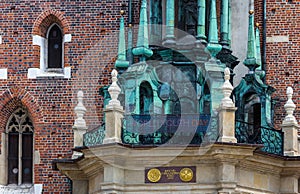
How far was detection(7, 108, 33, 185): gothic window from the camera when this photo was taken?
28125 mm

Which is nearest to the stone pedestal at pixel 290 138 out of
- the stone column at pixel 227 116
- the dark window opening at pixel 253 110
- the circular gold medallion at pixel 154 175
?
the dark window opening at pixel 253 110

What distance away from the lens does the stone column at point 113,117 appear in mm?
24648

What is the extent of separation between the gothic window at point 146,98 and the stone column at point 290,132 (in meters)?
2.81

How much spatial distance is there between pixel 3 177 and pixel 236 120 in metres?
6.05

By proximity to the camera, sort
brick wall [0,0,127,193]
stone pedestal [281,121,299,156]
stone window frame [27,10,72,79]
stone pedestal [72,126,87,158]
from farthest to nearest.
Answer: stone window frame [27,10,72,79] → brick wall [0,0,127,193] → stone pedestal [72,126,87,158] → stone pedestal [281,121,299,156]

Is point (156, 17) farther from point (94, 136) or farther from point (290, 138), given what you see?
point (290, 138)

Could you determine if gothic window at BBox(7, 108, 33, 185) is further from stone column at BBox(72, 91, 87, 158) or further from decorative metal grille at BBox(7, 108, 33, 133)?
stone column at BBox(72, 91, 87, 158)

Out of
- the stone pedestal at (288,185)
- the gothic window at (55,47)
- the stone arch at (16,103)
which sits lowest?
the stone pedestal at (288,185)

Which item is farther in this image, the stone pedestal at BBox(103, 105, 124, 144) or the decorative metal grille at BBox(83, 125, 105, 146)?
the decorative metal grille at BBox(83, 125, 105, 146)

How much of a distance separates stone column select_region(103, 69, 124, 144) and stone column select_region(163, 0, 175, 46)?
1780 millimetres

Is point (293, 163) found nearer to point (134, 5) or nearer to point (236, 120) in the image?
point (236, 120)

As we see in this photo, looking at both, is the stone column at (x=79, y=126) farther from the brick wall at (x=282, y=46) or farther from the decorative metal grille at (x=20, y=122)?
the brick wall at (x=282, y=46)

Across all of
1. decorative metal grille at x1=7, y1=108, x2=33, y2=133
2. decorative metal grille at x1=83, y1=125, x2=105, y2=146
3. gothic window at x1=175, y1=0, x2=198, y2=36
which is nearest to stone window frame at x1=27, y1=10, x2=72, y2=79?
decorative metal grille at x1=7, y1=108, x2=33, y2=133

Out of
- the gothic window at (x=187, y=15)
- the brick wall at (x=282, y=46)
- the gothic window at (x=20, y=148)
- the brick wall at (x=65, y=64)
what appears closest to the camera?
the gothic window at (x=187, y=15)
